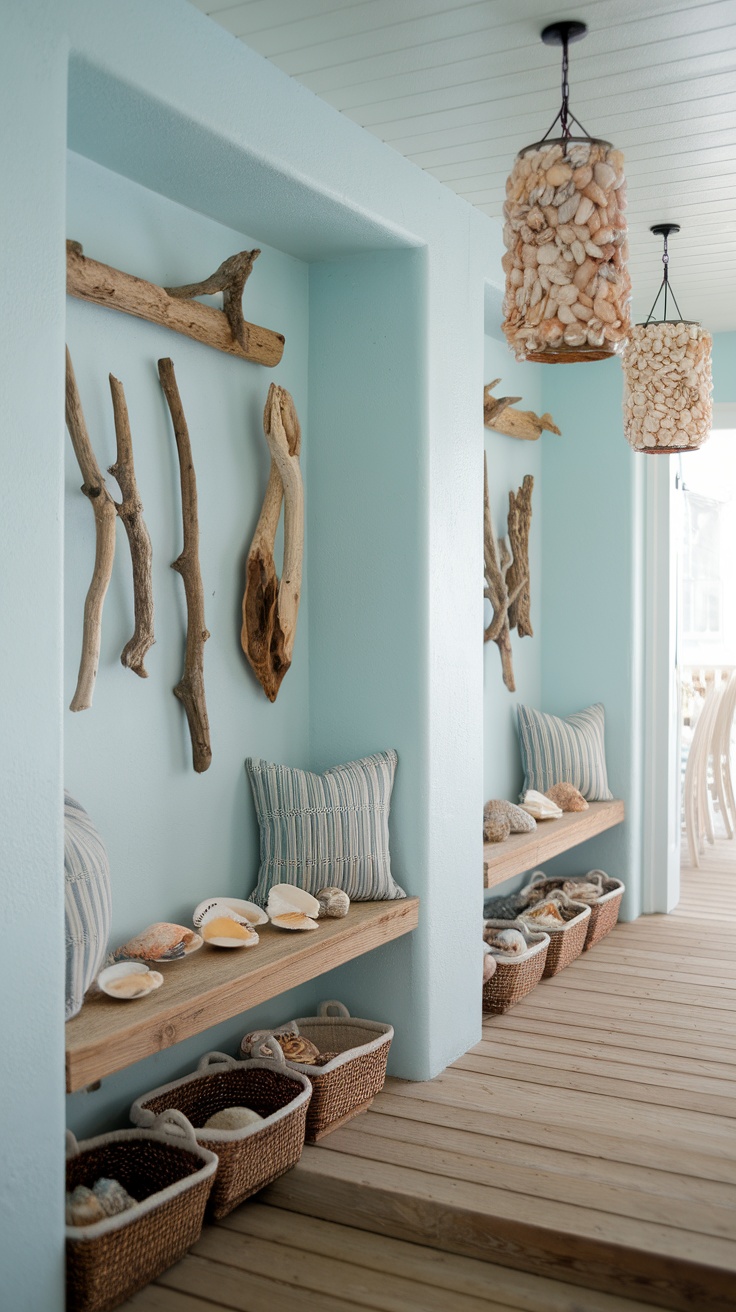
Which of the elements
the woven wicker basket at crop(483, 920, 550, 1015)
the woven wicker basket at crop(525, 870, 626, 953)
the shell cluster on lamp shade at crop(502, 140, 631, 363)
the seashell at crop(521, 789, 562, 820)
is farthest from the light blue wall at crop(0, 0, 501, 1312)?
the woven wicker basket at crop(525, 870, 626, 953)

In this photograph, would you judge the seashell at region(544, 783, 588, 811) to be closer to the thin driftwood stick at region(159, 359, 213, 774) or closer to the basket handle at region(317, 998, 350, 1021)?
the basket handle at region(317, 998, 350, 1021)

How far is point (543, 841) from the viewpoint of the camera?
4012 mm

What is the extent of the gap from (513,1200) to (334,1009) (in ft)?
3.02

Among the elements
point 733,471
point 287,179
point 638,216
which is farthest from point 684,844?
Answer: point 287,179

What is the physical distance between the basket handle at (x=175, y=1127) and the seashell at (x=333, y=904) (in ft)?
2.14

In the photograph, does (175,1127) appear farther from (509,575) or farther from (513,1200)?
(509,575)

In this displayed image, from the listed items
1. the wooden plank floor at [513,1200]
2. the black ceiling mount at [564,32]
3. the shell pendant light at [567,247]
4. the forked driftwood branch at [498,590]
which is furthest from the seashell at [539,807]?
the black ceiling mount at [564,32]

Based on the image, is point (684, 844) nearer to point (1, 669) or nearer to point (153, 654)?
point (153, 654)

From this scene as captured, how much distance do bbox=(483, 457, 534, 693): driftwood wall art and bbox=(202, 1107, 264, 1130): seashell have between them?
88.9 inches

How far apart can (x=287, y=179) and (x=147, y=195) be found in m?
0.34

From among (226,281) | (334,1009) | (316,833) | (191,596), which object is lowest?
(334,1009)

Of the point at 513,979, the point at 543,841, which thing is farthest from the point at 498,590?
the point at 513,979

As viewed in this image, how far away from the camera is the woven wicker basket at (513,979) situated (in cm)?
366

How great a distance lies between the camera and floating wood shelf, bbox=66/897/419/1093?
6.83ft
